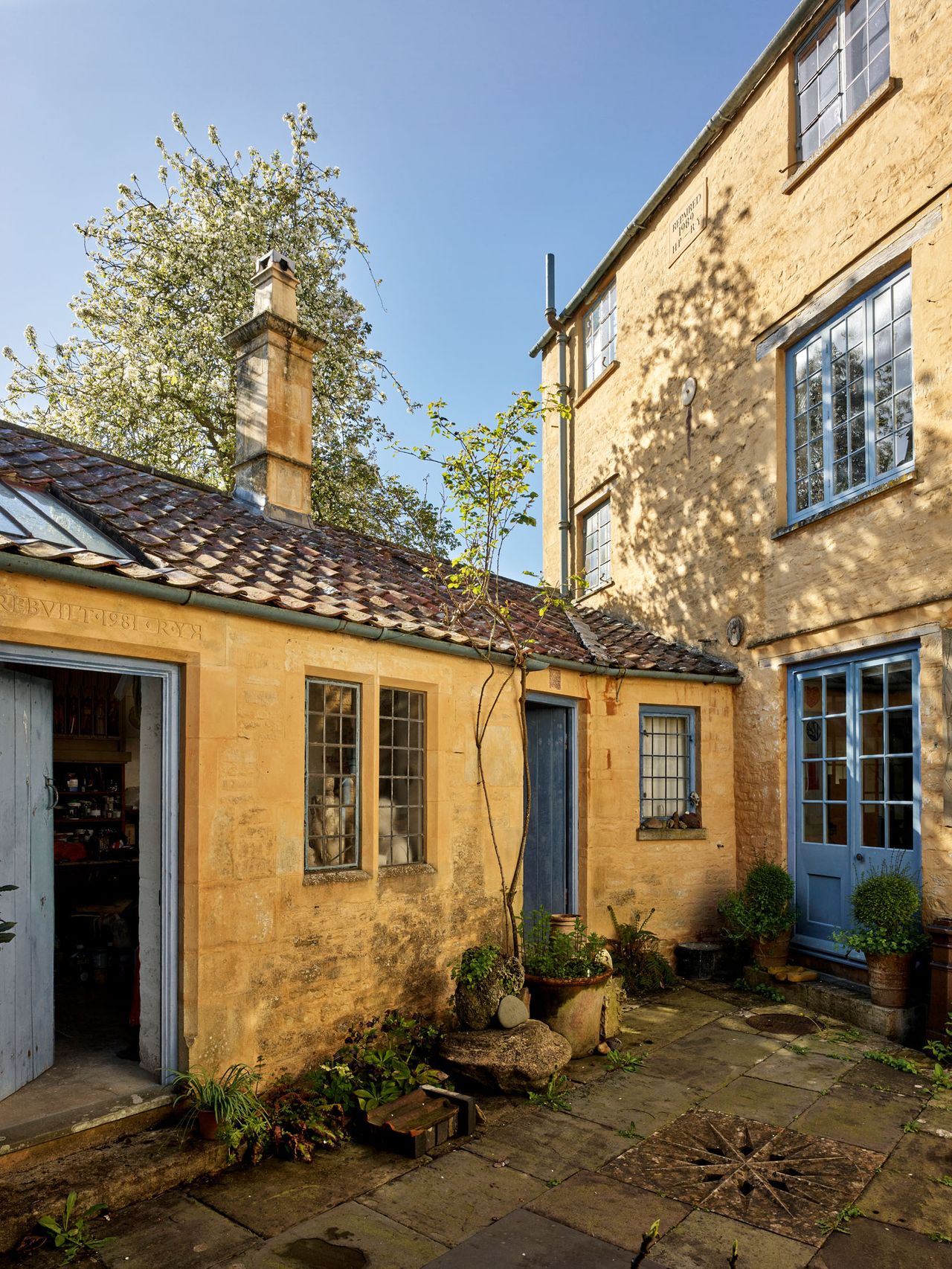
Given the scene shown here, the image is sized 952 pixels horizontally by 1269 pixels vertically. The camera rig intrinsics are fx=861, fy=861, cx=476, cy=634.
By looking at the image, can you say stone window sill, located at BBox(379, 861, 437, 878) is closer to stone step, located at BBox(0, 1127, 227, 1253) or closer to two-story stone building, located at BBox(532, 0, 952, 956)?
stone step, located at BBox(0, 1127, 227, 1253)

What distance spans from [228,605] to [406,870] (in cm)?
257

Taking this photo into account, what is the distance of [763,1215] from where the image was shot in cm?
429

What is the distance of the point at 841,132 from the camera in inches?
324

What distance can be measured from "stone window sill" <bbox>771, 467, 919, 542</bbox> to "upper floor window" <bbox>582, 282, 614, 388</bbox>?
495 centimetres

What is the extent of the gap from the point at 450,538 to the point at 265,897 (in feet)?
44.8

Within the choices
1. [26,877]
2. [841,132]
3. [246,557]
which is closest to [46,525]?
[246,557]

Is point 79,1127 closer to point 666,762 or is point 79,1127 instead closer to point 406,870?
point 406,870

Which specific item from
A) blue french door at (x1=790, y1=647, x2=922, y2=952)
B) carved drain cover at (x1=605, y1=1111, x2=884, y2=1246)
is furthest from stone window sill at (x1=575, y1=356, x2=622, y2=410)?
carved drain cover at (x1=605, y1=1111, x2=884, y2=1246)

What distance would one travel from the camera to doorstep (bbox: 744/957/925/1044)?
689 centimetres

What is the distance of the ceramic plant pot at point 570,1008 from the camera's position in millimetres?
6633

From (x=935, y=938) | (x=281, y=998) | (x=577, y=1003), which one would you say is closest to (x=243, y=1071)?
(x=281, y=998)

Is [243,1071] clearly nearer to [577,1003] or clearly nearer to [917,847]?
[577,1003]

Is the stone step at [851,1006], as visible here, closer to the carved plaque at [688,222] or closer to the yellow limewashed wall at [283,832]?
the yellow limewashed wall at [283,832]

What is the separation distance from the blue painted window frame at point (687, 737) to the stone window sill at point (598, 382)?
5515mm
